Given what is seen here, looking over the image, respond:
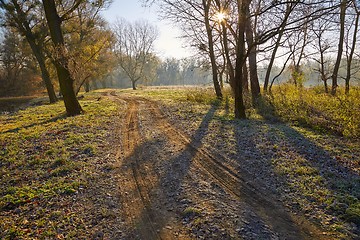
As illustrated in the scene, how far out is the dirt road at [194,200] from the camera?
3729 mm

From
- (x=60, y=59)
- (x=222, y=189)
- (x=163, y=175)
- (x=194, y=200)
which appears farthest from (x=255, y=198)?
(x=60, y=59)

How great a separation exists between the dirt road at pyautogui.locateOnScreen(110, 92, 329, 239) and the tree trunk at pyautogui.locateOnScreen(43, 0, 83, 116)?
281 inches

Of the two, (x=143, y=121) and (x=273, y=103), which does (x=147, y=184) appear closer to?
(x=143, y=121)

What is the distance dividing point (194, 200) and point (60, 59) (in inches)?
450

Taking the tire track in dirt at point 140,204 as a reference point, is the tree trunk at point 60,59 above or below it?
above

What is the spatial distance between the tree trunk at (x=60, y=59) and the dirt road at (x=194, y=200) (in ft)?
23.4

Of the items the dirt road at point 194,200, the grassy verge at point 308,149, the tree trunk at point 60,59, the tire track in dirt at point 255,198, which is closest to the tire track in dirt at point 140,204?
the dirt road at point 194,200

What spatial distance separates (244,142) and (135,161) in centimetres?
354

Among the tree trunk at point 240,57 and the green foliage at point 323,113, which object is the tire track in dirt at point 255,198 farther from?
the green foliage at point 323,113

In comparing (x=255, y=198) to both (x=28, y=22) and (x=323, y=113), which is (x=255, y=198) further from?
(x=28, y=22)

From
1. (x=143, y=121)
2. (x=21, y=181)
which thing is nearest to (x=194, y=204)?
(x=21, y=181)

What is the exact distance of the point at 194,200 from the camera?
4.59 meters

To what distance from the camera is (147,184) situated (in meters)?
5.32

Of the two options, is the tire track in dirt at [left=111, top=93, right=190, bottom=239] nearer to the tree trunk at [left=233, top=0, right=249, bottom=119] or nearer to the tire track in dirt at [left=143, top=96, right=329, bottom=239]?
the tire track in dirt at [left=143, top=96, right=329, bottom=239]
